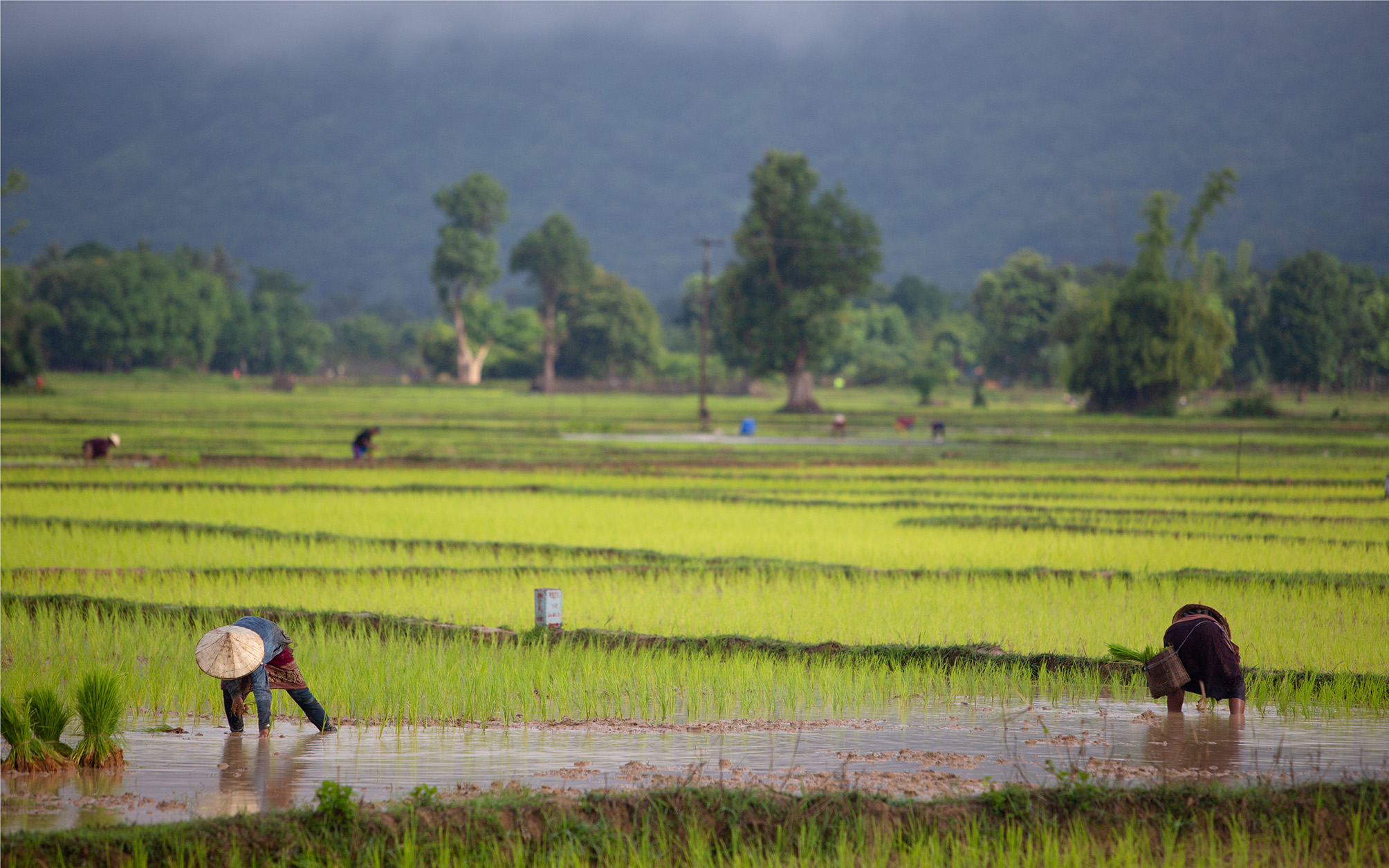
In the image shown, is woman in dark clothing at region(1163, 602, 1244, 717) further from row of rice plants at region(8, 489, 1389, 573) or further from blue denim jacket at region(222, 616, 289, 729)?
row of rice plants at region(8, 489, 1389, 573)

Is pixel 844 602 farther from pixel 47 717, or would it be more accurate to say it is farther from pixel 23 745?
pixel 23 745

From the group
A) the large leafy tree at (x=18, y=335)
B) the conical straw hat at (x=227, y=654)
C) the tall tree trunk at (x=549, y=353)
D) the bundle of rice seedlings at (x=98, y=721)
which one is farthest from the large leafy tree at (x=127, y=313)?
the bundle of rice seedlings at (x=98, y=721)

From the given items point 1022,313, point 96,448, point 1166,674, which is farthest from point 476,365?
point 1166,674

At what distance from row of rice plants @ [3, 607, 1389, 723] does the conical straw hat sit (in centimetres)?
116

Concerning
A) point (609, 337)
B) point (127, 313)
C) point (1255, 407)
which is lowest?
point (1255, 407)

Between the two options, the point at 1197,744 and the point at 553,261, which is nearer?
the point at 1197,744

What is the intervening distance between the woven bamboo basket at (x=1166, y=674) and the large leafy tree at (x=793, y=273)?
6733cm

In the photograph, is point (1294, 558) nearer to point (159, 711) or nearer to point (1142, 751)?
point (1142, 751)

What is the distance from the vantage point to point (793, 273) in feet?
258

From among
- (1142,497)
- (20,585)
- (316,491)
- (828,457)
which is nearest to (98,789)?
(20,585)

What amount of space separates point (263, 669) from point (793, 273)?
236ft

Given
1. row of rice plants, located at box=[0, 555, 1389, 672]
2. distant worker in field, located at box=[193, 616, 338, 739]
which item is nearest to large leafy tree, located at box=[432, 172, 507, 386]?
row of rice plants, located at box=[0, 555, 1389, 672]

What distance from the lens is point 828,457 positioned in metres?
37.1

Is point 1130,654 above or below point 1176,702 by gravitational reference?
above
